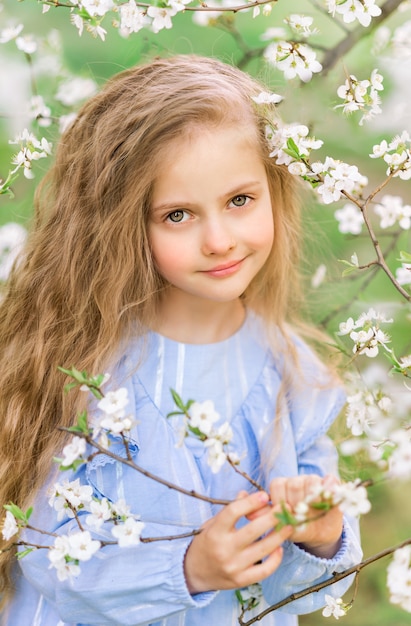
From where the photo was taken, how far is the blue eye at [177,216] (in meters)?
1.30

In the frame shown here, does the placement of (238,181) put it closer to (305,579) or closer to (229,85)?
(229,85)

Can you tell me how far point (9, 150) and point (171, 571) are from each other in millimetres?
1495

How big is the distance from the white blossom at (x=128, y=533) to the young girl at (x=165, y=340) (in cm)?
13

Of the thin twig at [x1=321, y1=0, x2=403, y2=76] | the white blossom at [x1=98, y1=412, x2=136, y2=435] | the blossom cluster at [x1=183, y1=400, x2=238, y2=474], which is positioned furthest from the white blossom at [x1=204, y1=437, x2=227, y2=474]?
the thin twig at [x1=321, y1=0, x2=403, y2=76]

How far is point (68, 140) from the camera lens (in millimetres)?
1484

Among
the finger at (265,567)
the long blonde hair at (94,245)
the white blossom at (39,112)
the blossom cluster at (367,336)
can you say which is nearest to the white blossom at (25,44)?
the white blossom at (39,112)

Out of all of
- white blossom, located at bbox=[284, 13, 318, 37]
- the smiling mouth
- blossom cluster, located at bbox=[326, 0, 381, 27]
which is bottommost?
the smiling mouth

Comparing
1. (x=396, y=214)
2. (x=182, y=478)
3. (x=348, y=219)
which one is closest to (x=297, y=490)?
(x=182, y=478)

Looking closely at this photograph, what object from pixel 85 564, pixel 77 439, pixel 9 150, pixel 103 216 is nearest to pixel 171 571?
pixel 85 564

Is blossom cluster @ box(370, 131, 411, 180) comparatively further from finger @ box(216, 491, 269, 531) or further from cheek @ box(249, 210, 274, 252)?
finger @ box(216, 491, 269, 531)

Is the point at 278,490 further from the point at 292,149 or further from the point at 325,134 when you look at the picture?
the point at 325,134

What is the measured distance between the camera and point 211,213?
1269mm

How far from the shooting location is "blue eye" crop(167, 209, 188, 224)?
4.26ft

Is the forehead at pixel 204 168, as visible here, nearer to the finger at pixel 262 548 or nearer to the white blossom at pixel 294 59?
the white blossom at pixel 294 59
